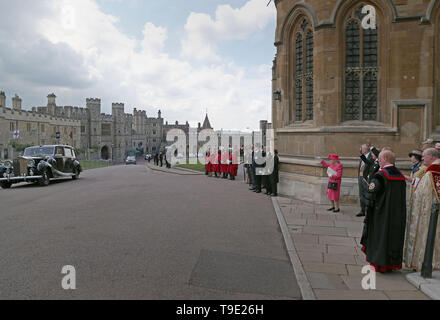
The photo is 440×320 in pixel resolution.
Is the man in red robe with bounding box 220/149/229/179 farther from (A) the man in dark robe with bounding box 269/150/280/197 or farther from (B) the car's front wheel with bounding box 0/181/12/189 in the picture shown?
(B) the car's front wheel with bounding box 0/181/12/189

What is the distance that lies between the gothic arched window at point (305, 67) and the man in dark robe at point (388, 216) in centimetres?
712

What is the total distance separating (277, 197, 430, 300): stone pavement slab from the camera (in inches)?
162

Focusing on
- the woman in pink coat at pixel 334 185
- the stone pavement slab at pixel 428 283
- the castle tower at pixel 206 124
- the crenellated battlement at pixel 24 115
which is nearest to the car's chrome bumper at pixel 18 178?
the woman in pink coat at pixel 334 185

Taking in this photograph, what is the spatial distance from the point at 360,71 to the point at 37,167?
13840 mm

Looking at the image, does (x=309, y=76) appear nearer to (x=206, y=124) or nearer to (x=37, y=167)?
(x=37, y=167)

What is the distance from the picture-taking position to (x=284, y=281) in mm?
4422

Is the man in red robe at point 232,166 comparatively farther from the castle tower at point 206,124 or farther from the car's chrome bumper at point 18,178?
the castle tower at point 206,124

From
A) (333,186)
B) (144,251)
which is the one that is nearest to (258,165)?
(333,186)

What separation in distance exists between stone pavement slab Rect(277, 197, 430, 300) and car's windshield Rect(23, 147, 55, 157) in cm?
1338

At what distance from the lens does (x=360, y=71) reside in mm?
10602

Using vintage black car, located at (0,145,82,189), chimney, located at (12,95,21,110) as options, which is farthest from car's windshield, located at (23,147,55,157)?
chimney, located at (12,95,21,110)

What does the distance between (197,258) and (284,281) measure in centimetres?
142
